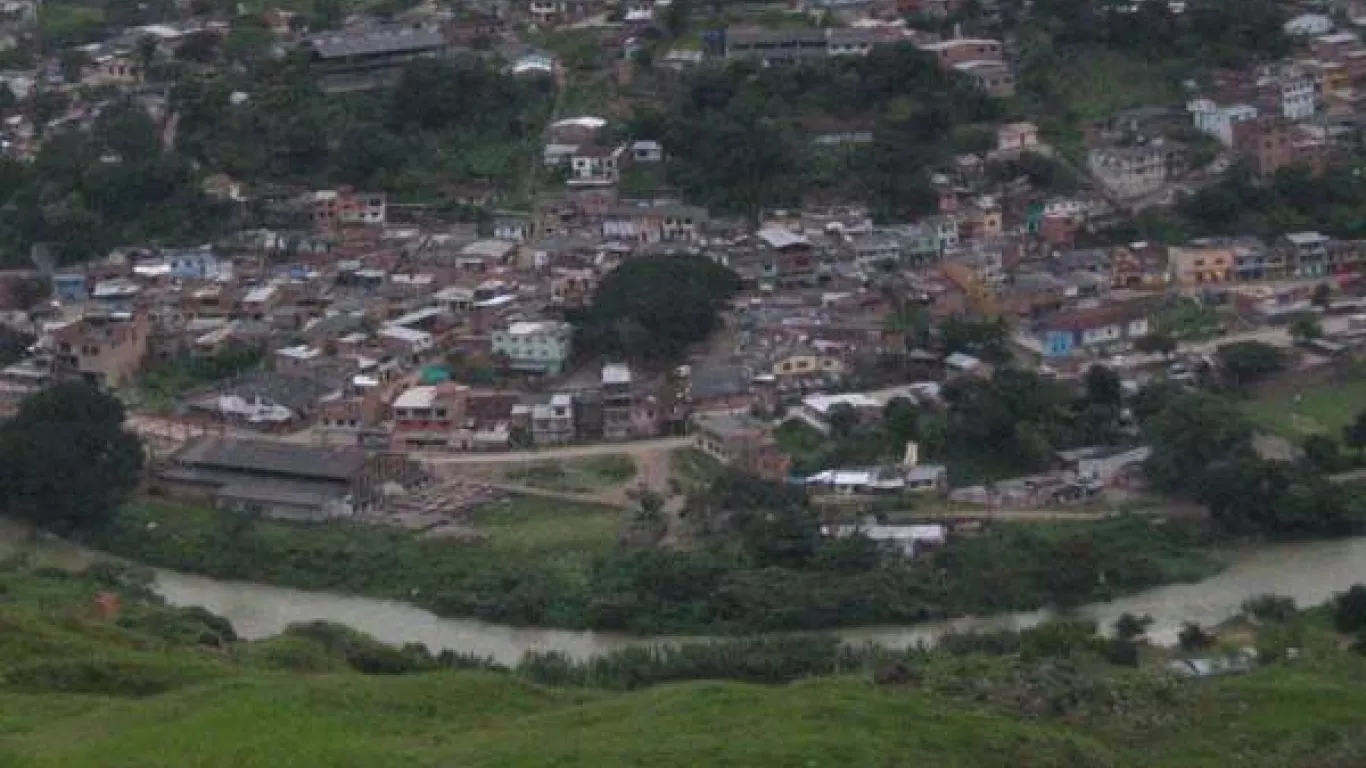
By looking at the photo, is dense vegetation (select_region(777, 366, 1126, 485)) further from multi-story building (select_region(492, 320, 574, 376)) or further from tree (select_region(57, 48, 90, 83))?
tree (select_region(57, 48, 90, 83))

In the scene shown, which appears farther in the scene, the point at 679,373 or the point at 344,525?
the point at 679,373

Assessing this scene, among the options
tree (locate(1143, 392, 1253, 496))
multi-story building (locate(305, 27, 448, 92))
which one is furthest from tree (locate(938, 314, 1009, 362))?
multi-story building (locate(305, 27, 448, 92))

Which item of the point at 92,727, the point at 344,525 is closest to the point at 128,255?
the point at 344,525

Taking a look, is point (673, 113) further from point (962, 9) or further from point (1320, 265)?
point (1320, 265)

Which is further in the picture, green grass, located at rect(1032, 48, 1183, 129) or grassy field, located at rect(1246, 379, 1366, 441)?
green grass, located at rect(1032, 48, 1183, 129)

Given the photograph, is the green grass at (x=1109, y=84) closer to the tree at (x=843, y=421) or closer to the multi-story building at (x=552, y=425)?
the tree at (x=843, y=421)

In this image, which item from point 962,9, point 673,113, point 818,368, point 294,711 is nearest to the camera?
point 294,711

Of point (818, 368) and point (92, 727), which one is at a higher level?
point (92, 727)

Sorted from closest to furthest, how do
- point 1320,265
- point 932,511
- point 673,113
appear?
1. point 932,511
2. point 1320,265
3. point 673,113
